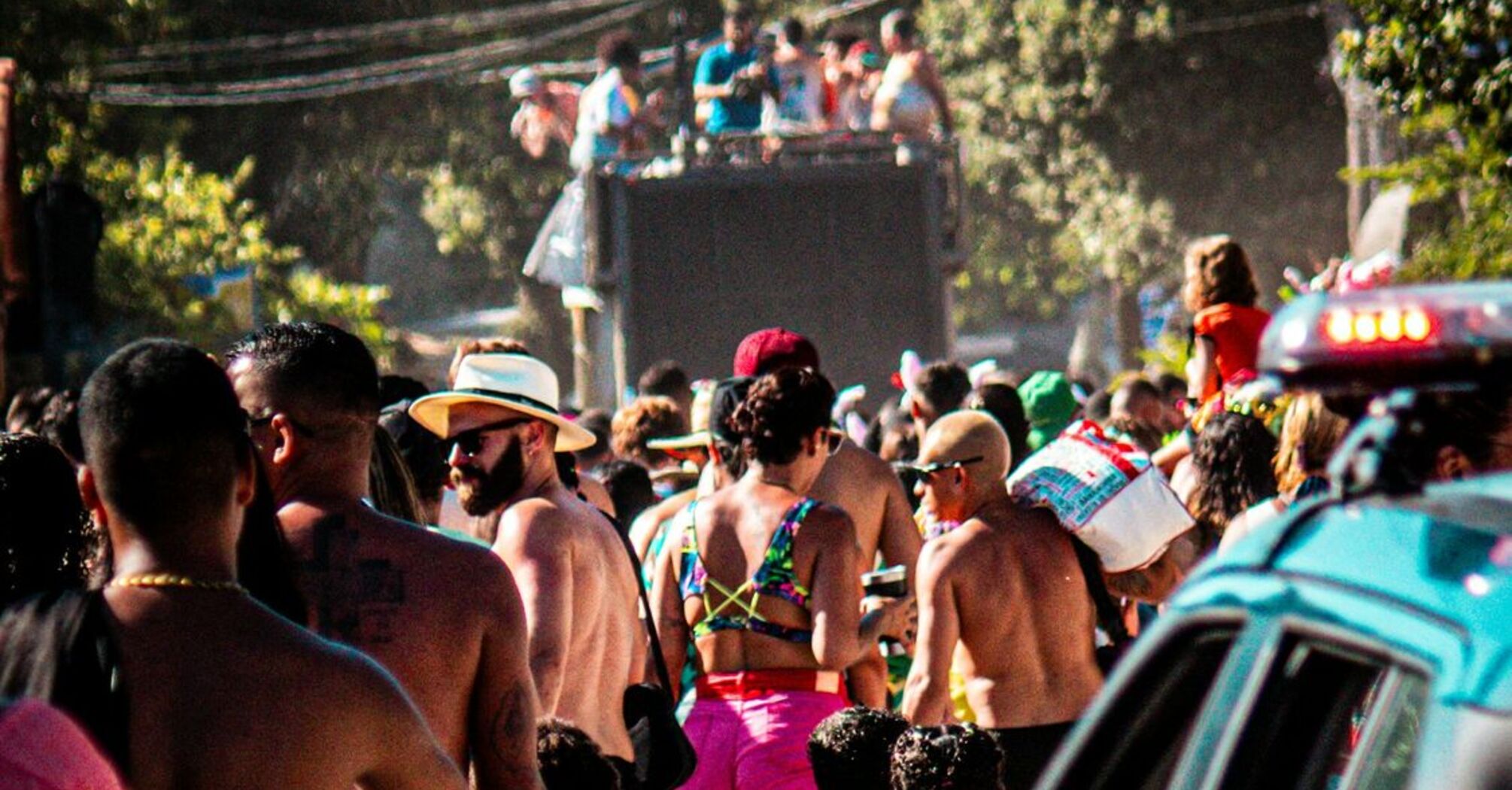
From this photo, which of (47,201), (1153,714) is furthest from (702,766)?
(47,201)

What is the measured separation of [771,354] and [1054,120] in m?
28.1

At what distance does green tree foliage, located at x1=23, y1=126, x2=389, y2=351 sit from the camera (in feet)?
71.1

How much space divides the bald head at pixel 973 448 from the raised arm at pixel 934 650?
26cm

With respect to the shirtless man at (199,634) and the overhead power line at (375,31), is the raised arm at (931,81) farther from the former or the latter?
the shirtless man at (199,634)

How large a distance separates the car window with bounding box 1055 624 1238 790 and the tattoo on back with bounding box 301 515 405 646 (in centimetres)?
180

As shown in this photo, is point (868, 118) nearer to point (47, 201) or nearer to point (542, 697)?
point (47, 201)

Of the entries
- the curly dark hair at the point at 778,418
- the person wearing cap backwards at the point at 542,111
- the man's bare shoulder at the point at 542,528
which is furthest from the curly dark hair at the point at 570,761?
the person wearing cap backwards at the point at 542,111

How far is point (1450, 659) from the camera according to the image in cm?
178

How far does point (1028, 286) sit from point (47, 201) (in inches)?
1241

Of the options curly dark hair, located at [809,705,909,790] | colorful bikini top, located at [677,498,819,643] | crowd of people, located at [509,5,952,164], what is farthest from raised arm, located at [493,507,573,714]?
crowd of people, located at [509,5,952,164]

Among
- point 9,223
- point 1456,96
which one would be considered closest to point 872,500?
point 1456,96

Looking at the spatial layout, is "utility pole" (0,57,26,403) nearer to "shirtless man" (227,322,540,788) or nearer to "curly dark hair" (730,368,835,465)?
"curly dark hair" (730,368,835,465)

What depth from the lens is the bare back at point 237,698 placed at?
300 cm

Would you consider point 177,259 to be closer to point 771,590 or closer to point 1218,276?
point 1218,276
